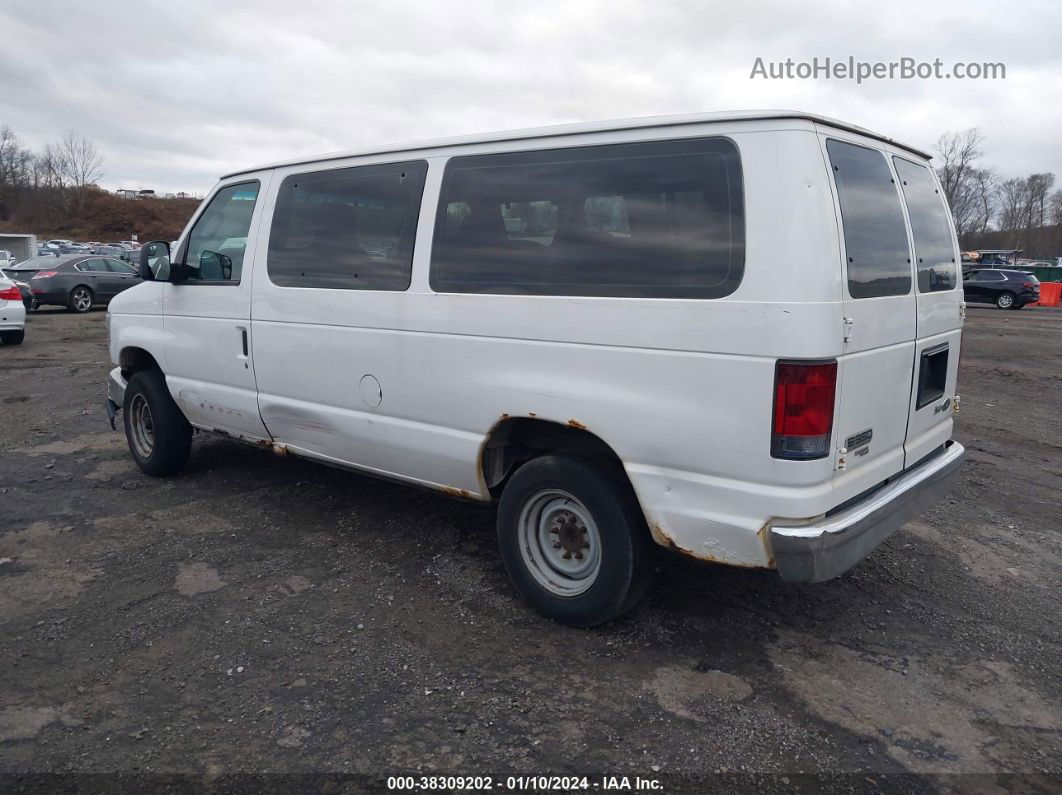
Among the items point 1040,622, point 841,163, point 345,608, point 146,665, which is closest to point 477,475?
point 345,608

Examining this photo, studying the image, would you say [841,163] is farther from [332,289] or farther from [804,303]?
[332,289]

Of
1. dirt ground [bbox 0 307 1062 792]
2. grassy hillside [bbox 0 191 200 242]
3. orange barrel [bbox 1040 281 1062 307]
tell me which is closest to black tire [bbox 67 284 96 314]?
Answer: dirt ground [bbox 0 307 1062 792]

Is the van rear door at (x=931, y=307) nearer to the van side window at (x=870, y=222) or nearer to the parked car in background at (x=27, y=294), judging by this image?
the van side window at (x=870, y=222)

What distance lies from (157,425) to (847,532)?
15.9ft

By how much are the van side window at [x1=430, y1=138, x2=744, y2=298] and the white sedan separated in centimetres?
1306

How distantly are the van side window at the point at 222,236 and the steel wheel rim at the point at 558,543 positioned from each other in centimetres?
257

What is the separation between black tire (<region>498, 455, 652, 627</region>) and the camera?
134 inches

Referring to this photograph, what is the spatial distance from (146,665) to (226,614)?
493 millimetres

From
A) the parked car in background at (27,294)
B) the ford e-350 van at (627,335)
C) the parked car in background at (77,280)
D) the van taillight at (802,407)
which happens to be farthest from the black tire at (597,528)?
the parked car in background at (27,294)

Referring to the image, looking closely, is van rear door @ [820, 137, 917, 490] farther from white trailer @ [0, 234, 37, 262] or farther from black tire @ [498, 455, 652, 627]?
white trailer @ [0, 234, 37, 262]

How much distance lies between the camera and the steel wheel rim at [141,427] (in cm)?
604

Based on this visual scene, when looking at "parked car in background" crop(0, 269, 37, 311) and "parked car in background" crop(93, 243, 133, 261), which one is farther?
"parked car in background" crop(93, 243, 133, 261)

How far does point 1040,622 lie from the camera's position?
379cm

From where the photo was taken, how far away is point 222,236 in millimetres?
5203
